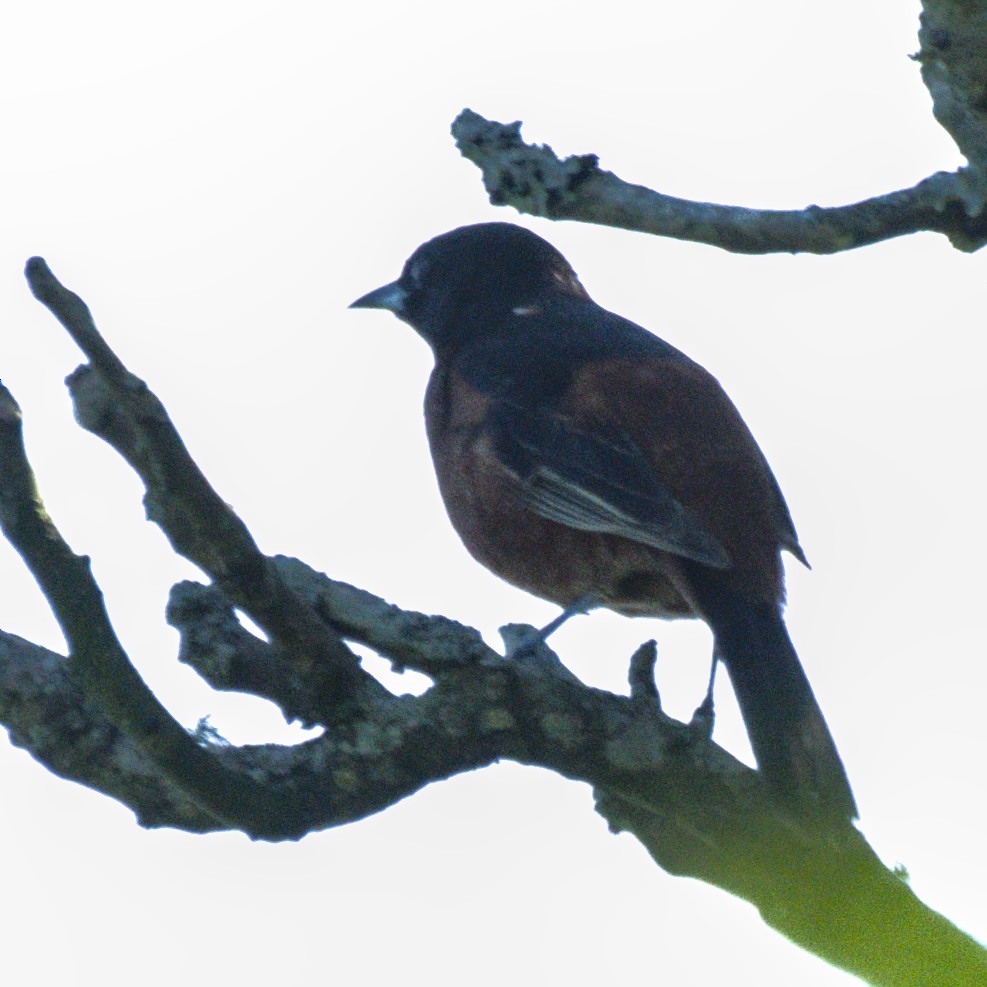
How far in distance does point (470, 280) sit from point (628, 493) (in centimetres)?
221

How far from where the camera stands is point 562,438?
547 cm

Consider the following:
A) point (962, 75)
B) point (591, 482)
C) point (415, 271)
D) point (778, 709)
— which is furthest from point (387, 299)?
point (962, 75)

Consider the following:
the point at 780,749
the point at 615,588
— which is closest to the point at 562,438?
the point at 615,588

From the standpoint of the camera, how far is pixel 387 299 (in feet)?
24.1

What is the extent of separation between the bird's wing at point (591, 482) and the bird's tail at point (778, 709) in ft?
0.59

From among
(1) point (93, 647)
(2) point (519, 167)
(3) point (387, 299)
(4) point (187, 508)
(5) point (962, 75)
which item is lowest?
(1) point (93, 647)

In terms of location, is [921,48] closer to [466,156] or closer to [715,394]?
[466,156]

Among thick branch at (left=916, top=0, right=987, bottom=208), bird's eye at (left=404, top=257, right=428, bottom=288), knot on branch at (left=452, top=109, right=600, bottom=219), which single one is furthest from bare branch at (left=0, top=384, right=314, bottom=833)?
bird's eye at (left=404, top=257, right=428, bottom=288)

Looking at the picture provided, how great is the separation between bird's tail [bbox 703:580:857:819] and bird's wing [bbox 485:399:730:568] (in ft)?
0.59

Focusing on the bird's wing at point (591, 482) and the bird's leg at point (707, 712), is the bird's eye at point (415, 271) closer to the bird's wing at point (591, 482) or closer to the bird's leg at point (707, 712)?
the bird's wing at point (591, 482)

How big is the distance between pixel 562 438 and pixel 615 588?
495mm

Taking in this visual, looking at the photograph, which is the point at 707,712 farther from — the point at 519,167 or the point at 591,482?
the point at 519,167

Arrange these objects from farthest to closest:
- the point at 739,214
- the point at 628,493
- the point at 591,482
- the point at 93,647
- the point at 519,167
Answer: the point at 591,482 < the point at 628,493 < the point at 519,167 < the point at 739,214 < the point at 93,647

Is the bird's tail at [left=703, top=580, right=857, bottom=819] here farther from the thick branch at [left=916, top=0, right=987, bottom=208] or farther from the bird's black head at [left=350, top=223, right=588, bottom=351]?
the bird's black head at [left=350, top=223, right=588, bottom=351]
